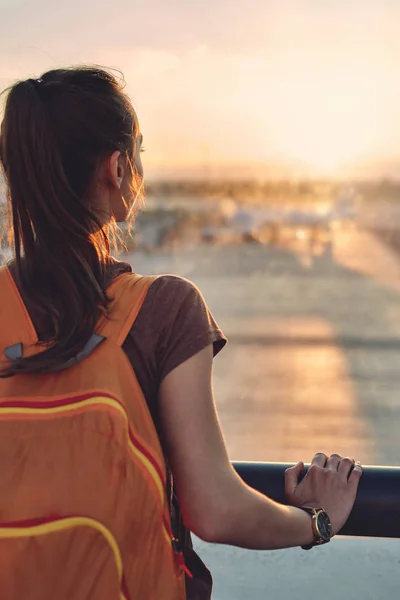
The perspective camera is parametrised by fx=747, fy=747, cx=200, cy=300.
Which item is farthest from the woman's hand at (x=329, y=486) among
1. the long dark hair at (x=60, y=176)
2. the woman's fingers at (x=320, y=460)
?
the long dark hair at (x=60, y=176)

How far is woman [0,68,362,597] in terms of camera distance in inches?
25.4

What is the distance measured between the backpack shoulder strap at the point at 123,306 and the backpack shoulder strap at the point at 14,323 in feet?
0.21

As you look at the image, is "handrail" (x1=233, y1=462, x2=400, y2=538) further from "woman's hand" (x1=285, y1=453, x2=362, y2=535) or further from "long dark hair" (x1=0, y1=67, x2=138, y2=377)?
"long dark hair" (x1=0, y1=67, x2=138, y2=377)

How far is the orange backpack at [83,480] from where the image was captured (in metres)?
0.59

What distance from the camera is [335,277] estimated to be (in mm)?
11898

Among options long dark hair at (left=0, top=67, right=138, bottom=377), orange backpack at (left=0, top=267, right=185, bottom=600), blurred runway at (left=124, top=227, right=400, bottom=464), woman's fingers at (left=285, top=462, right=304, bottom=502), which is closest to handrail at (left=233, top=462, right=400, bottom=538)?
woman's fingers at (left=285, top=462, right=304, bottom=502)

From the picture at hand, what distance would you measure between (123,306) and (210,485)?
0.58ft

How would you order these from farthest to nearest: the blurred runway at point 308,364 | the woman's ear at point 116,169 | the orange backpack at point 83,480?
the blurred runway at point 308,364 → the woman's ear at point 116,169 → the orange backpack at point 83,480

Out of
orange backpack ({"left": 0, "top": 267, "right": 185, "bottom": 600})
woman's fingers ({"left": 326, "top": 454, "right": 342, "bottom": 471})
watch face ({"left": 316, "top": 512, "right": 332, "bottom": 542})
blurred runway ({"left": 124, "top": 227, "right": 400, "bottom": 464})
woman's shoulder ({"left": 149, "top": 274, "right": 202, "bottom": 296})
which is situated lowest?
blurred runway ({"left": 124, "top": 227, "right": 400, "bottom": 464})

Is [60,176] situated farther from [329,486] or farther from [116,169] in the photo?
[329,486]

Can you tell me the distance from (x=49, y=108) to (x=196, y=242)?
21.2 m

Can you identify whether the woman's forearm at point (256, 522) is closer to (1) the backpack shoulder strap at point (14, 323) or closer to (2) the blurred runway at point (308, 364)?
(1) the backpack shoulder strap at point (14, 323)

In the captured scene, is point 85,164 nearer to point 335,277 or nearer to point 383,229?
point 335,277

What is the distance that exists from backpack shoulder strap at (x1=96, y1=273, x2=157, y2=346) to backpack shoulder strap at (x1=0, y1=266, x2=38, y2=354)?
6cm
